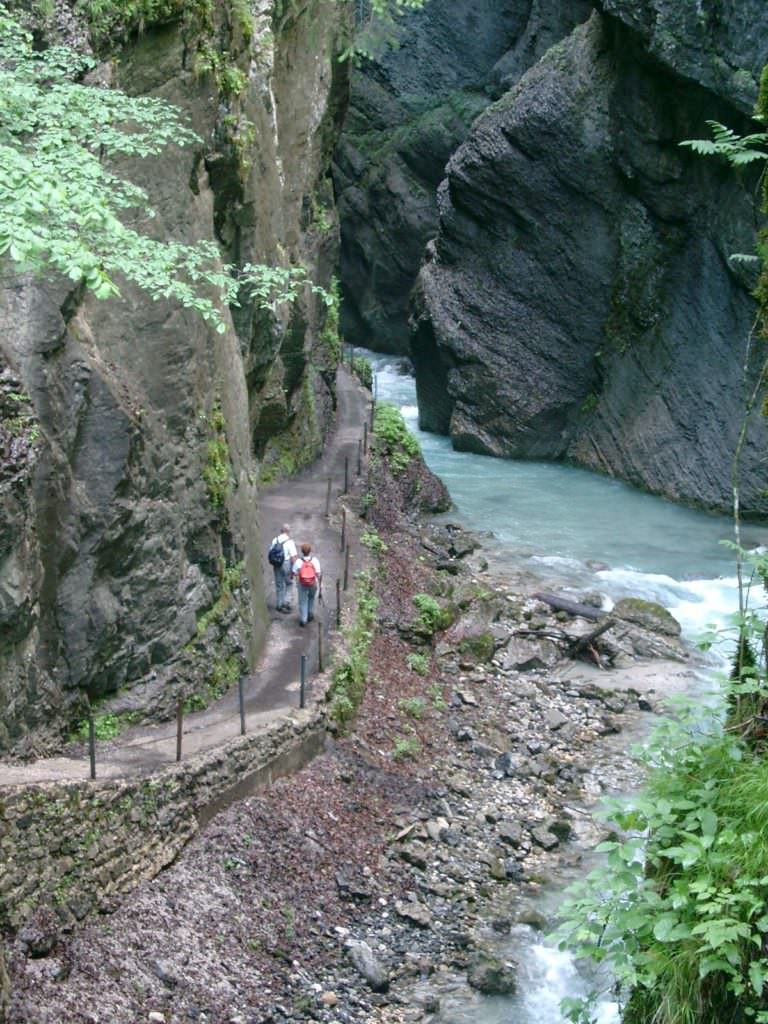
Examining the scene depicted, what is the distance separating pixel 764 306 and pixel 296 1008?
854 cm

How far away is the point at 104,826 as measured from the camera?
11984 mm

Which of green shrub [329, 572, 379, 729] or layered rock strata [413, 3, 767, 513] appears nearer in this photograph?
green shrub [329, 572, 379, 729]

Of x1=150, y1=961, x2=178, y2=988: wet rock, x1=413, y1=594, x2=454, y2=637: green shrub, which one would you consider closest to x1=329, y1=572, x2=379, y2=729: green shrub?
x1=413, y1=594, x2=454, y2=637: green shrub

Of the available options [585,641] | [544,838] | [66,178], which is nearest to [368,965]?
[544,838]

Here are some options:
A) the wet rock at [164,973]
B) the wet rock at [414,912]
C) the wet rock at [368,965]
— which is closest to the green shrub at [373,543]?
the wet rock at [414,912]

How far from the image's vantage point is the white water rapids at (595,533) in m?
28.0

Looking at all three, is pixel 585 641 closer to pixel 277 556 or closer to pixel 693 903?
pixel 277 556

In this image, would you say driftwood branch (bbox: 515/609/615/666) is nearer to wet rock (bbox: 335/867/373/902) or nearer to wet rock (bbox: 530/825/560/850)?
wet rock (bbox: 530/825/560/850)

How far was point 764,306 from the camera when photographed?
7.80m

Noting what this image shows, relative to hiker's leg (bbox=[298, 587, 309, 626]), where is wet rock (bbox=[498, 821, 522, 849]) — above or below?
below

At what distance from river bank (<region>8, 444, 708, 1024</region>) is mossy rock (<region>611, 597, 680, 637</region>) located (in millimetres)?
1096

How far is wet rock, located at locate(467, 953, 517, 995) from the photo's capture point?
42.5ft

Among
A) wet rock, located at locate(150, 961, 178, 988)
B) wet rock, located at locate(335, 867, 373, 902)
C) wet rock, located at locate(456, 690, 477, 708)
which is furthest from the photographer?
wet rock, located at locate(456, 690, 477, 708)

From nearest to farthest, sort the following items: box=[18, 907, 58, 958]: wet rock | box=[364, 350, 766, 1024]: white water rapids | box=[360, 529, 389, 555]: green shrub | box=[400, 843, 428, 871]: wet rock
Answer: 1. box=[18, 907, 58, 958]: wet rock
2. box=[400, 843, 428, 871]: wet rock
3. box=[360, 529, 389, 555]: green shrub
4. box=[364, 350, 766, 1024]: white water rapids
